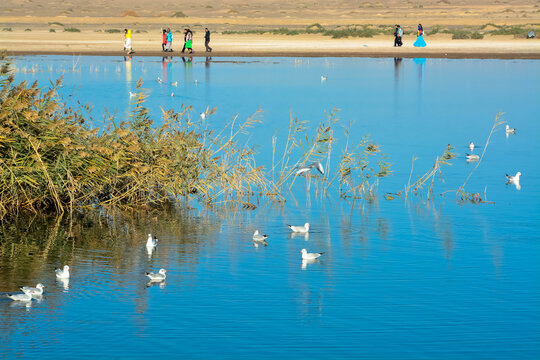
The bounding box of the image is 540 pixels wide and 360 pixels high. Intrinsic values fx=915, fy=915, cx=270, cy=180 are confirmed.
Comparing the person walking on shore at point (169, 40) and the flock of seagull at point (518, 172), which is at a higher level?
the person walking on shore at point (169, 40)

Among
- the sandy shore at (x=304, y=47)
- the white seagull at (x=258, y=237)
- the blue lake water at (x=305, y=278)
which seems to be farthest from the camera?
the sandy shore at (x=304, y=47)

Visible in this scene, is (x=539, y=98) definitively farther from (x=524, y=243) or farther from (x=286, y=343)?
(x=286, y=343)

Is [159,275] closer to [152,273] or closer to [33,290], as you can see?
[152,273]

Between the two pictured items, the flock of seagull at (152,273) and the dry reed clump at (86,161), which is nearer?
the flock of seagull at (152,273)

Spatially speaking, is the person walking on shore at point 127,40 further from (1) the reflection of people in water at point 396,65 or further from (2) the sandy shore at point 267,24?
(1) the reflection of people in water at point 396,65

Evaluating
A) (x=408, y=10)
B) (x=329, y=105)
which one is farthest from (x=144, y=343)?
(x=408, y=10)

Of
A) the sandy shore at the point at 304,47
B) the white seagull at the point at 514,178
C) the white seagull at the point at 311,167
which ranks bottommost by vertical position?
the white seagull at the point at 514,178

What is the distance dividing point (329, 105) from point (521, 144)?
30.8ft

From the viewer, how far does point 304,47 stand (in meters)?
66.5

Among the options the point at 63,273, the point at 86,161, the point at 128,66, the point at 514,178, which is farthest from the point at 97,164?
the point at 128,66

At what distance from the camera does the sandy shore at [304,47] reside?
195 ft

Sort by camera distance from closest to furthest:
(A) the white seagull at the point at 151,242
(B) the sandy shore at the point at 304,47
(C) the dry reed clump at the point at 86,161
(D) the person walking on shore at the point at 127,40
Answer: (A) the white seagull at the point at 151,242, (C) the dry reed clump at the point at 86,161, (D) the person walking on shore at the point at 127,40, (B) the sandy shore at the point at 304,47

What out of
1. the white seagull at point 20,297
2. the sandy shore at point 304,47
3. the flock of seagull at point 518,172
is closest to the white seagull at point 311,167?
the flock of seagull at point 518,172

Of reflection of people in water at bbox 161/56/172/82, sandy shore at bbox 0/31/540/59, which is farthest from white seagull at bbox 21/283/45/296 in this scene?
sandy shore at bbox 0/31/540/59
